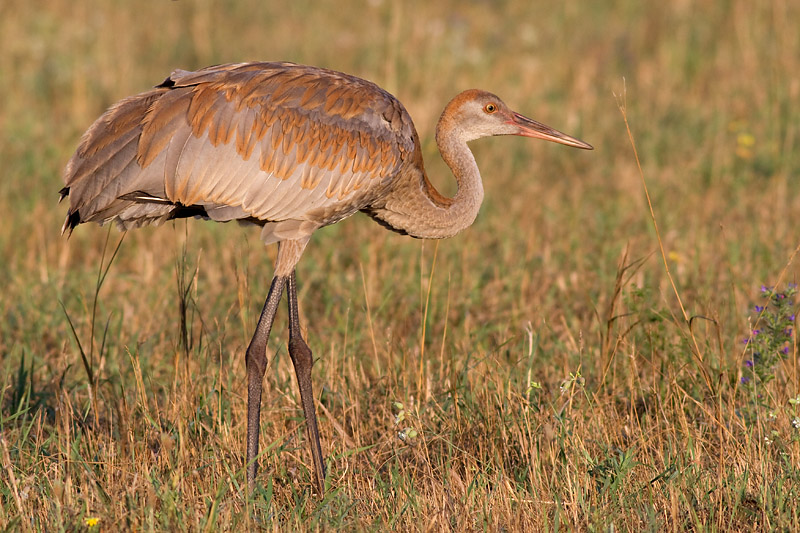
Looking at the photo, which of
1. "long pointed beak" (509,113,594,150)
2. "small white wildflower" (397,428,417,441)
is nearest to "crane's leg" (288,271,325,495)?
"small white wildflower" (397,428,417,441)

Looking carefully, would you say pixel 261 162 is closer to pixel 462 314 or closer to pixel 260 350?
pixel 260 350

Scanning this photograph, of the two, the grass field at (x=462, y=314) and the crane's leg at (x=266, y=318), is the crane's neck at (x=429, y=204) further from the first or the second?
the crane's leg at (x=266, y=318)

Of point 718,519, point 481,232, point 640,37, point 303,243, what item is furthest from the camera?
point 640,37

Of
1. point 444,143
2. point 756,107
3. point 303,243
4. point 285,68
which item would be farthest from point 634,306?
point 756,107

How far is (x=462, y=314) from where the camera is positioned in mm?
6113

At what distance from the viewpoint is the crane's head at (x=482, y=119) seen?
515cm

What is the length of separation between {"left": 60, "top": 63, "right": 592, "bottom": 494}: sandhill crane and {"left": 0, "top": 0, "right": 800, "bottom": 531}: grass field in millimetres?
300

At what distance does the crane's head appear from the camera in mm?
5148

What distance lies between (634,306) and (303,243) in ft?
5.62

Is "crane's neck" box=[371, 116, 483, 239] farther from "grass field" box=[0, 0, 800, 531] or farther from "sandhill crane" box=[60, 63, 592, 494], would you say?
"grass field" box=[0, 0, 800, 531]

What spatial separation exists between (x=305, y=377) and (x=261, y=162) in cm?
98

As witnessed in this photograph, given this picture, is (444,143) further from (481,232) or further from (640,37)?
(640,37)

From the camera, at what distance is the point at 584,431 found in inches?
174

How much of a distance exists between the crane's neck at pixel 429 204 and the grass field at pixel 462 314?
0.73 ft
